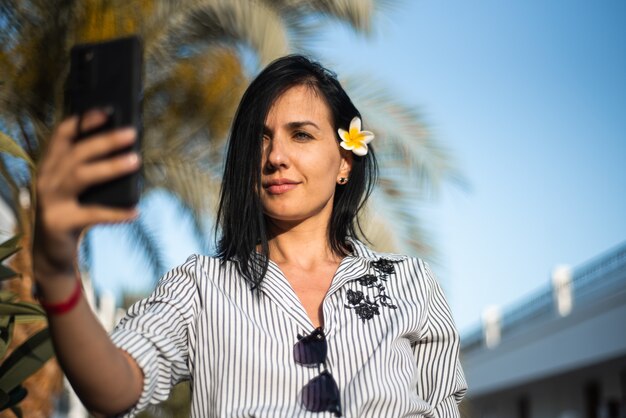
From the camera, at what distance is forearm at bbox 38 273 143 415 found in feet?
5.57

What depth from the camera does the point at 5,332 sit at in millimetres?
3375

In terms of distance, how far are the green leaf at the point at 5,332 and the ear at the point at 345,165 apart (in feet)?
3.82

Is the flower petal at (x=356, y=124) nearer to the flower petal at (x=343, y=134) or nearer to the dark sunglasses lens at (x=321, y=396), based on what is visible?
the flower petal at (x=343, y=134)

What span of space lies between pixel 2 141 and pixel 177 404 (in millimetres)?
15278

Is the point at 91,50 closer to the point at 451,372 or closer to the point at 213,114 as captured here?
the point at 451,372

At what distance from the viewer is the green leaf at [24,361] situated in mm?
3314

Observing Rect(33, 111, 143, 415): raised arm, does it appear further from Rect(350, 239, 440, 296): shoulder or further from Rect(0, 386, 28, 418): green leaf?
Rect(0, 386, 28, 418): green leaf

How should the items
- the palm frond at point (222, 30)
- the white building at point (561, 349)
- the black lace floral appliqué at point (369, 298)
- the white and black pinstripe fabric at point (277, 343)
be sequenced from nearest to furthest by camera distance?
the white and black pinstripe fabric at point (277, 343)
the black lace floral appliqué at point (369, 298)
the palm frond at point (222, 30)
the white building at point (561, 349)

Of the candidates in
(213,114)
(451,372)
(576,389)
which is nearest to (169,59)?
(213,114)

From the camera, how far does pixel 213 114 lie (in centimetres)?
900

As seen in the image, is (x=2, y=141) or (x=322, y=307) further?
(x=2, y=141)

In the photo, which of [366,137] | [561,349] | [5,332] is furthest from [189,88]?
[561,349]

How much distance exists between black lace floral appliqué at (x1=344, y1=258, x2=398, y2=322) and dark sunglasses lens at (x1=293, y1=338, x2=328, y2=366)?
16cm

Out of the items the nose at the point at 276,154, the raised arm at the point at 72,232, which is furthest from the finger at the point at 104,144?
the nose at the point at 276,154
